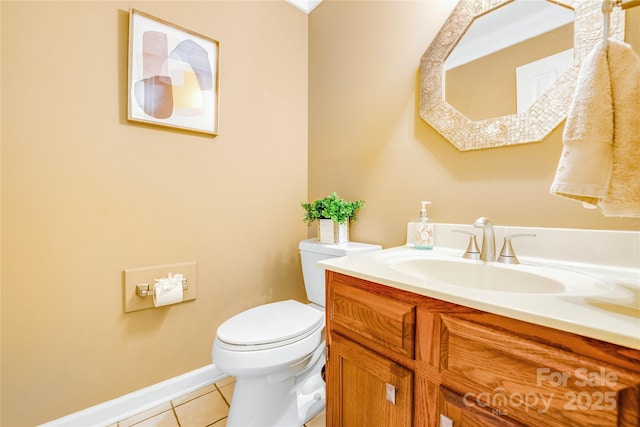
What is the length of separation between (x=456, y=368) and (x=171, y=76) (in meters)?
1.52

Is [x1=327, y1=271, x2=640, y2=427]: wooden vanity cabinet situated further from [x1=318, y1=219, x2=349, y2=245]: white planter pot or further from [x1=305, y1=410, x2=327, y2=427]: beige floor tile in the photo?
[x1=318, y1=219, x2=349, y2=245]: white planter pot

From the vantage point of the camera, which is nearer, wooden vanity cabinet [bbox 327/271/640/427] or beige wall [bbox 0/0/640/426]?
wooden vanity cabinet [bbox 327/271/640/427]

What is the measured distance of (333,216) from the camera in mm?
1286

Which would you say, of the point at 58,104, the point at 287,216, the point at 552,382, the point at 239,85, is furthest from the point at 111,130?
the point at 552,382

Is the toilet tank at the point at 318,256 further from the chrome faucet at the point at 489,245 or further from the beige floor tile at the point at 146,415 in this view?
the beige floor tile at the point at 146,415

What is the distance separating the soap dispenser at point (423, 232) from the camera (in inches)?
41.2

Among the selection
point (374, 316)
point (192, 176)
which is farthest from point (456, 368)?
point (192, 176)

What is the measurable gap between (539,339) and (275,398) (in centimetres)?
95

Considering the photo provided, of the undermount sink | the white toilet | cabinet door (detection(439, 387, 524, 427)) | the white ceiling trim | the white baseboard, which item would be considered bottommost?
the white baseboard

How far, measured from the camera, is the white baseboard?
1.07 m

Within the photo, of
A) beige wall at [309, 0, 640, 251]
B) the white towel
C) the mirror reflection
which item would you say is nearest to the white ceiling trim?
beige wall at [309, 0, 640, 251]

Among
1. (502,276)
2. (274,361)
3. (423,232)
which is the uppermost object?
(423,232)

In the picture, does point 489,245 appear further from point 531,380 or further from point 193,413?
point 193,413

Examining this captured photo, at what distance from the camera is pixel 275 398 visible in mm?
1041
